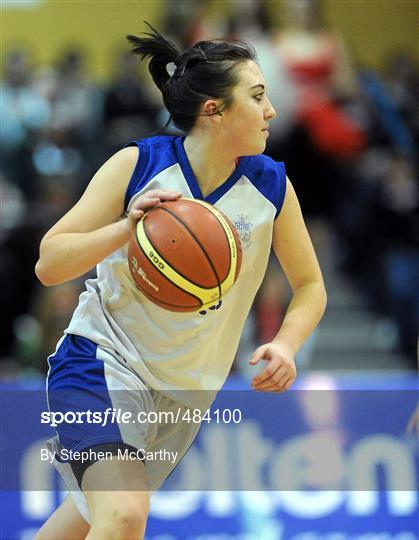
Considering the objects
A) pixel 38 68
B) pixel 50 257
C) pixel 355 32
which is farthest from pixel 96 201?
pixel 355 32

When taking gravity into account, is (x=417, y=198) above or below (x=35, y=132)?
below

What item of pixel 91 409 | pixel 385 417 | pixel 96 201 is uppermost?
pixel 96 201

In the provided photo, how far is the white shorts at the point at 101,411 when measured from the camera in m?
3.37

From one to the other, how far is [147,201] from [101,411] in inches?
26.9

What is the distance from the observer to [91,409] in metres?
3.39

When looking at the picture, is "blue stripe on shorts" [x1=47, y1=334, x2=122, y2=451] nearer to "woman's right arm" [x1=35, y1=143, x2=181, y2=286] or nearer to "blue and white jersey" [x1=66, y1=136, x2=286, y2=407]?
"blue and white jersey" [x1=66, y1=136, x2=286, y2=407]

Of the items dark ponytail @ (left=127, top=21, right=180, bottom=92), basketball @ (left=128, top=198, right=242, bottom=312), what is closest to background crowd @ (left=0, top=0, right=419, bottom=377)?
dark ponytail @ (left=127, top=21, right=180, bottom=92)

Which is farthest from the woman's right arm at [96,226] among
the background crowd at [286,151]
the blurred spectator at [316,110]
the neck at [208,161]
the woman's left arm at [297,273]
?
the blurred spectator at [316,110]

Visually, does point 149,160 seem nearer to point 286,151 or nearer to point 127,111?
point 286,151

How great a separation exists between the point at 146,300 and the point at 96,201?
1.22ft

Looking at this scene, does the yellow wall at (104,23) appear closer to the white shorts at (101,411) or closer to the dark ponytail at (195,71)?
the dark ponytail at (195,71)

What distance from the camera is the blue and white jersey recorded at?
11.6 ft

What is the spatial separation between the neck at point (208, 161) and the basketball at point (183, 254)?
0.32m

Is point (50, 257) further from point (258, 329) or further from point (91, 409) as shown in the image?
point (258, 329)
